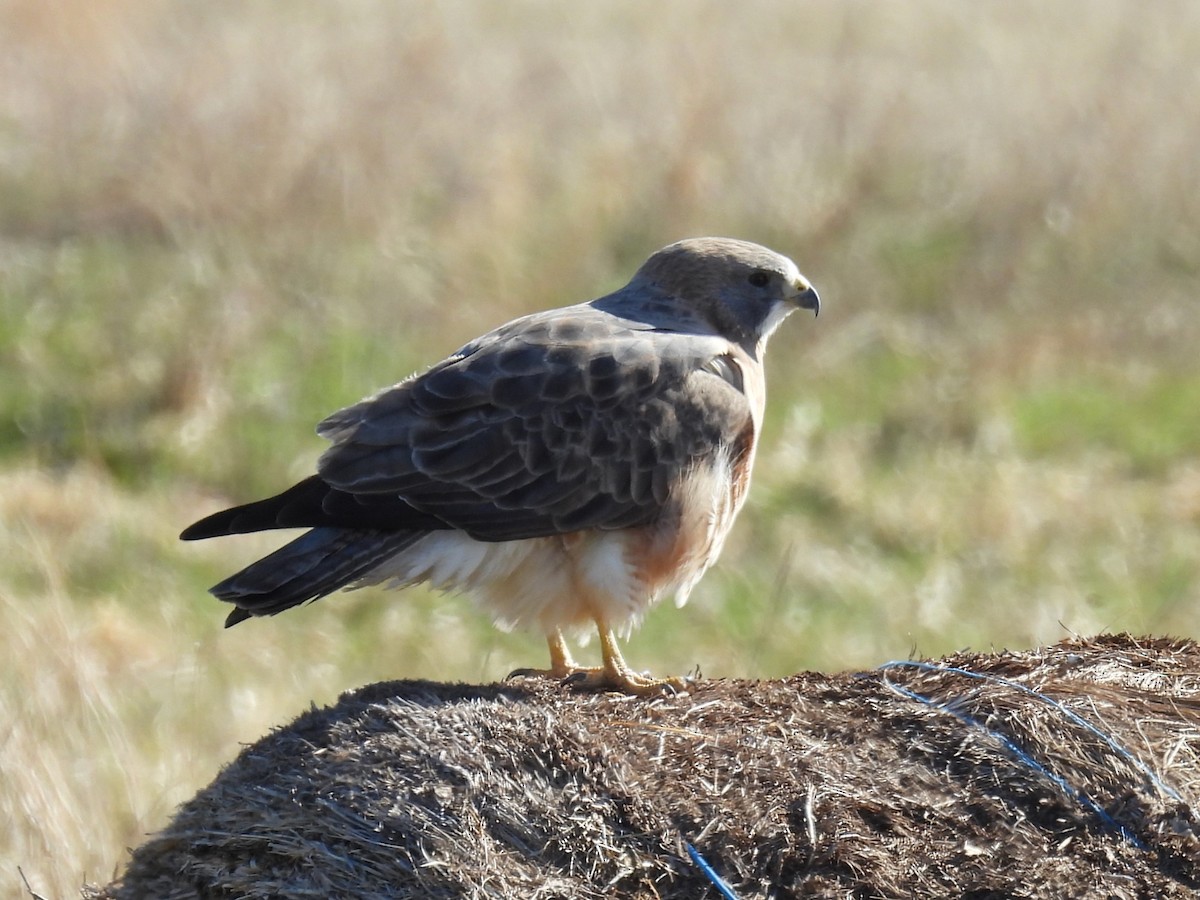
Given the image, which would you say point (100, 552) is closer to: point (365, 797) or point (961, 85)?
point (365, 797)

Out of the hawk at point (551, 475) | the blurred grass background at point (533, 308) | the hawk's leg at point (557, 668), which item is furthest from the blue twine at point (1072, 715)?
the blurred grass background at point (533, 308)

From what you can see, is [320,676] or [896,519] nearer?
[320,676]

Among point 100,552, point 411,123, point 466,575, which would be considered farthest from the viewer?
point 411,123

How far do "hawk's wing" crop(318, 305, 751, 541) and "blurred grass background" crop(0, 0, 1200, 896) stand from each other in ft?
5.72

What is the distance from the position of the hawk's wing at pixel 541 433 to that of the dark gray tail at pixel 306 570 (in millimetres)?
189

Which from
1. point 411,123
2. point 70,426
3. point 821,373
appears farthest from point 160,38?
point 821,373

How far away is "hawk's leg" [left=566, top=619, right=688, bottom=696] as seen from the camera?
186 inches

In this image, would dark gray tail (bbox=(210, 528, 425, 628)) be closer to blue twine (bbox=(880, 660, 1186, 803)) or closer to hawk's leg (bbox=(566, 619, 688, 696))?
hawk's leg (bbox=(566, 619, 688, 696))

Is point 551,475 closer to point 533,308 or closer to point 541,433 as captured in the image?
point 541,433

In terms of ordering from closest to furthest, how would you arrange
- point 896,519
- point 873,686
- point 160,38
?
point 873,686 → point 896,519 → point 160,38

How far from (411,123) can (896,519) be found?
5138 millimetres

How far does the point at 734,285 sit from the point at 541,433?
38.4 inches

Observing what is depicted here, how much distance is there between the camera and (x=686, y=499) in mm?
4934

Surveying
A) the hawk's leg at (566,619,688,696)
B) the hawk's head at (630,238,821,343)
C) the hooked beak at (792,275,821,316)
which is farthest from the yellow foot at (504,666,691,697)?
the hooked beak at (792,275,821,316)
